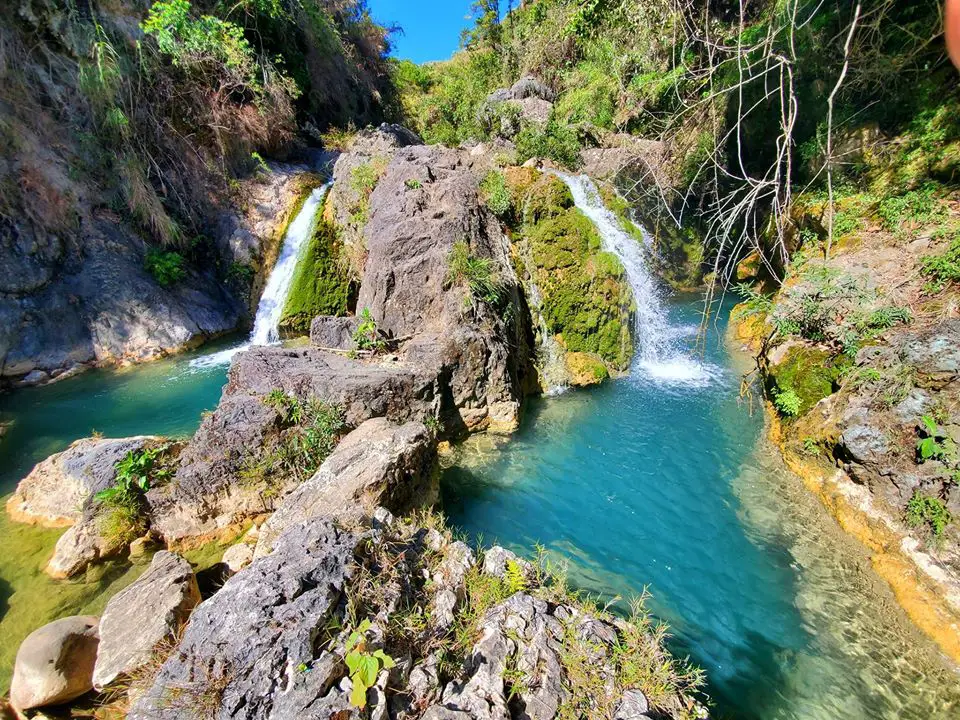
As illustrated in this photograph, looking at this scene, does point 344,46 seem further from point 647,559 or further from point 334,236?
point 647,559

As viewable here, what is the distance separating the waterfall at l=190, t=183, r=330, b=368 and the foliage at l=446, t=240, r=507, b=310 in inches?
Answer: 183

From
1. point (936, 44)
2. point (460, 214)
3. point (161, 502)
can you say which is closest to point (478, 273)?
point (460, 214)

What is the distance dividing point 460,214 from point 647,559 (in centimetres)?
589

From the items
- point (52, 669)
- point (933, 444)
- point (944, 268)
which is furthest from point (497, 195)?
point (52, 669)

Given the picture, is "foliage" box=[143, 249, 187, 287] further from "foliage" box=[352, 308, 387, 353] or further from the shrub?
the shrub

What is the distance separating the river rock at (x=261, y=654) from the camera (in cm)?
212

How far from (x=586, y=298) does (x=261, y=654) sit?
696 centimetres

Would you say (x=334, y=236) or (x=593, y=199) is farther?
(x=334, y=236)

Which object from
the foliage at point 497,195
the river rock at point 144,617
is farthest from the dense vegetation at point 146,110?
the river rock at point 144,617

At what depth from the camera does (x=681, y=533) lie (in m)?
4.76

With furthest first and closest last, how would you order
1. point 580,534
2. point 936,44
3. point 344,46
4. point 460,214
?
point 344,46 → point 460,214 → point 936,44 → point 580,534

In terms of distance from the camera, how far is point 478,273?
22.6 ft

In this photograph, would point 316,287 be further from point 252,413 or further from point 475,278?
point 252,413

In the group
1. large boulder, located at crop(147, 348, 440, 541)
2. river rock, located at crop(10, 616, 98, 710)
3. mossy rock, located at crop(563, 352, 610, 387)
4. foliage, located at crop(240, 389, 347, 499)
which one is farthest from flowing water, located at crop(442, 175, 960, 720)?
river rock, located at crop(10, 616, 98, 710)
